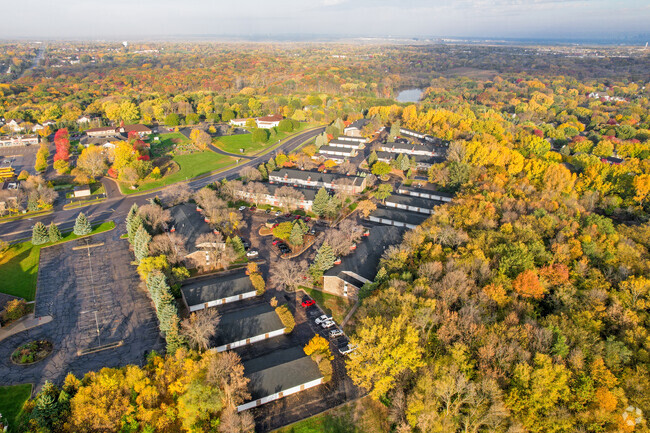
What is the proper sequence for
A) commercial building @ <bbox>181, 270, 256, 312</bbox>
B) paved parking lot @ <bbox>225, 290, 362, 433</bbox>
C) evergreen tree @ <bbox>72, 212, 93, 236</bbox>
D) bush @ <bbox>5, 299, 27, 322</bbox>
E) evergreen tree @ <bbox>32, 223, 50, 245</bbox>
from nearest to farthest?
paved parking lot @ <bbox>225, 290, 362, 433</bbox>
bush @ <bbox>5, 299, 27, 322</bbox>
commercial building @ <bbox>181, 270, 256, 312</bbox>
evergreen tree @ <bbox>32, 223, 50, 245</bbox>
evergreen tree @ <bbox>72, 212, 93, 236</bbox>

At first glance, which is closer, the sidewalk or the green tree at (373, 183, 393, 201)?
the sidewalk

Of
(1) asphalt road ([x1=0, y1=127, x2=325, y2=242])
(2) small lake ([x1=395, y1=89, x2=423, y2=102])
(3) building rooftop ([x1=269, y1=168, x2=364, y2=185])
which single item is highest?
(2) small lake ([x1=395, y1=89, x2=423, y2=102])

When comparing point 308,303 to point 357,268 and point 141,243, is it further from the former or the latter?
point 141,243

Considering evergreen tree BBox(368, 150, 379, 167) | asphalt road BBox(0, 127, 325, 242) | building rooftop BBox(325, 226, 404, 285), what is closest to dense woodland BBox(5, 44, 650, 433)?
building rooftop BBox(325, 226, 404, 285)

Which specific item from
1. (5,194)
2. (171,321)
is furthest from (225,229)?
(5,194)

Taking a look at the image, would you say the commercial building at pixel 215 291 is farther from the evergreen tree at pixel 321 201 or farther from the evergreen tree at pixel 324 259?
the evergreen tree at pixel 321 201

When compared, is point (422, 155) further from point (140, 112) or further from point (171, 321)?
point (140, 112)

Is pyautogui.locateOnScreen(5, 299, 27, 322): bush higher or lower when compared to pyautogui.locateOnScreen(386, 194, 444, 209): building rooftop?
lower

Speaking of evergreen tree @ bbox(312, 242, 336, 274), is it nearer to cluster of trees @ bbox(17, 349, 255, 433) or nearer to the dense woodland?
the dense woodland
